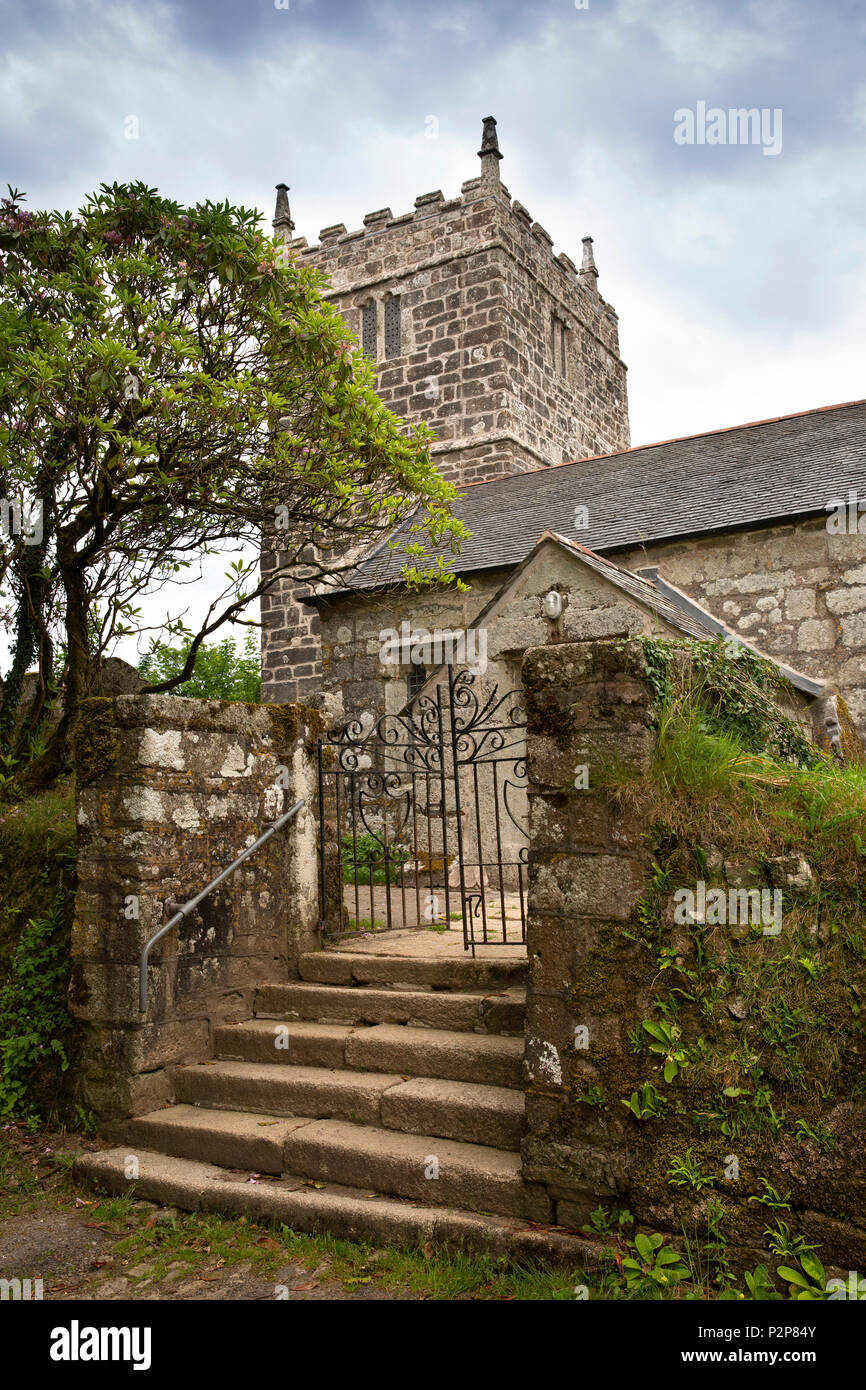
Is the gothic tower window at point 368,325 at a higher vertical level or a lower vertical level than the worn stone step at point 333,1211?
higher

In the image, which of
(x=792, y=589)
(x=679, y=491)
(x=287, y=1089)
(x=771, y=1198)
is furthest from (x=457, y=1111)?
(x=679, y=491)

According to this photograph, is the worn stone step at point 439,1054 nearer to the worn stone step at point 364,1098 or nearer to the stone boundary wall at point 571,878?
the worn stone step at point 364,1098

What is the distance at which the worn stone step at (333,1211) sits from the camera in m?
3.58

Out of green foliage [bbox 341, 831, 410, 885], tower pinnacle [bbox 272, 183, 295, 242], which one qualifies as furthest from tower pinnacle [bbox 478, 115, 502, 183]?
green foliage [bbox 341, 831, 410, 885]

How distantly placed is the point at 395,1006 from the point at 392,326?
16520 mm

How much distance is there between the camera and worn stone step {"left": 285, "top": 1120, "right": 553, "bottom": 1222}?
3811 millimetres

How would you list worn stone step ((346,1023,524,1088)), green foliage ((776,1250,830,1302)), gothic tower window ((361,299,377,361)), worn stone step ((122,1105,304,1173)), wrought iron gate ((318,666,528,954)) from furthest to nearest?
gothic tower window ((361,299,377,361)), wrought iron gate ((318,666,528,954)), worn stone step ((122,1105,304,1173)), worn stone step ((346,1023,524,1088)), green foliage ((776,1250,830,1302))

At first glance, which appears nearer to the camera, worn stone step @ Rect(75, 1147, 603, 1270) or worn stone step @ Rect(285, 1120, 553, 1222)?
worn stone step @ Rect(75, 1147, 603, 1270)

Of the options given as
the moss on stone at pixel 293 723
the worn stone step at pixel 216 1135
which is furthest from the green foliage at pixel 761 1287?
the moss on stone at pixel 293 723

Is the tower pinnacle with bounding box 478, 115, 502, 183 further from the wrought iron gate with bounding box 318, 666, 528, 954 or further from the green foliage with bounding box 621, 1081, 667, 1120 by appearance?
the green foliage with bounding box 621, 1081, 667, 1120

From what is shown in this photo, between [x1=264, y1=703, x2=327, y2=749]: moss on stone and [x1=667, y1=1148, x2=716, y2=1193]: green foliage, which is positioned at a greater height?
[x1=264, y1=703, x2=327, y2=749]: moss on stone

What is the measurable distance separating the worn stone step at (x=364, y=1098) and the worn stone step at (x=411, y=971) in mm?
642

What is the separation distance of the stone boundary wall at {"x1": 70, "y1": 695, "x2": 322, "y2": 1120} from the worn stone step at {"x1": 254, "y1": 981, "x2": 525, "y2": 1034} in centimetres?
26

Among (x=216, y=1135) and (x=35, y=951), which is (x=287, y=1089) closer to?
(x=216, y=1135)
